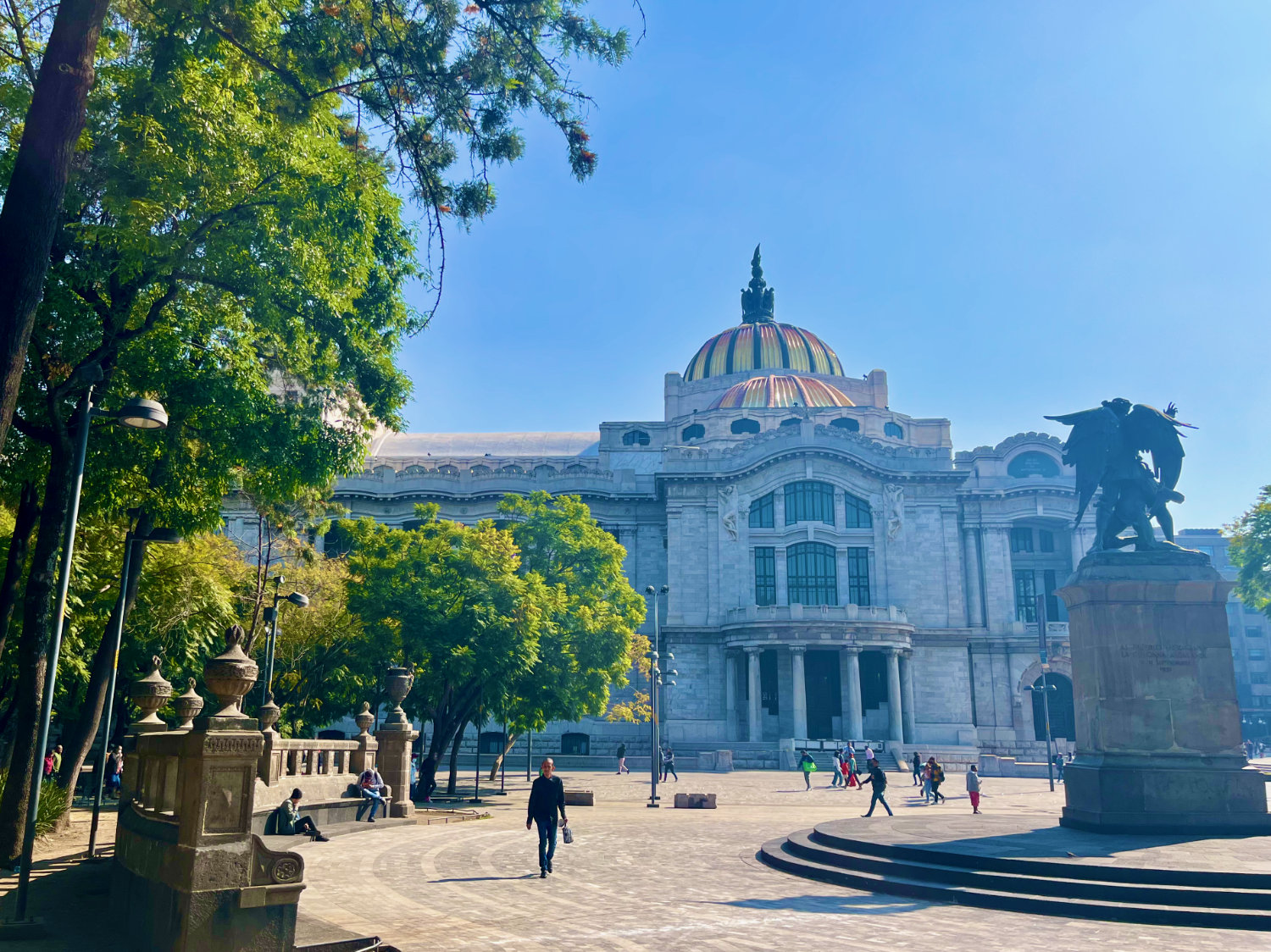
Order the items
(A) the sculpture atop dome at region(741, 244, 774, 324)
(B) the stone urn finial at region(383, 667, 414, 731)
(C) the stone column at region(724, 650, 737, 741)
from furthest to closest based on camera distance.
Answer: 1. (A) the sculpture atop dome at region(741, 244, 774, 324)
2. (C) the stone column at region(724, 650, 737, 741)
3. (B) the stone urn finial at region(383, 667, 414, 731)

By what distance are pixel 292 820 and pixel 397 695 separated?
8.63 meters

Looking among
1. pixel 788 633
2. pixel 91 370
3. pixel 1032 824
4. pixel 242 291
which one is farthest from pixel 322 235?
pixel 788 633

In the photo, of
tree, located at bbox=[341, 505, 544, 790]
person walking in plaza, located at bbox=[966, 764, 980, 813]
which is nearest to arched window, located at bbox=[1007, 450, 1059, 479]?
tree, located at bbox=[341, 505, 544, 790]

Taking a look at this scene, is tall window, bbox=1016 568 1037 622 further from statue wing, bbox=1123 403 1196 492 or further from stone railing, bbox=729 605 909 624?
statue wing, bbox=1123 403 1196 492

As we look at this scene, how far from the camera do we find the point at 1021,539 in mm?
64125

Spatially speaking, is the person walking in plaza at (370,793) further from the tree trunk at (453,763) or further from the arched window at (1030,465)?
the arched window at (1030,465)

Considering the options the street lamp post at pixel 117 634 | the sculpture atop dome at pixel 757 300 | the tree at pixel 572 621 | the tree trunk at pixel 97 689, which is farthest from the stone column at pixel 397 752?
the sculpture atop dome at pixel 757 300

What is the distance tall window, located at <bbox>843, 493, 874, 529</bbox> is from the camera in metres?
61.2

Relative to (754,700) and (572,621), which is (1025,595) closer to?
(754,700)

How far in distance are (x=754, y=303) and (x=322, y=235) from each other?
294 feet

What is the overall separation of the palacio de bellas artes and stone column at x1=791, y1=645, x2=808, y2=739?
0.31 feet

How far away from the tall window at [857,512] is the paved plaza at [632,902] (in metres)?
40.4

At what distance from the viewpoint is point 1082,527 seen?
202 ft

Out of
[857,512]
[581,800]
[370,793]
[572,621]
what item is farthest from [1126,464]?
[857,512]
